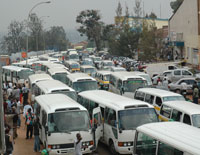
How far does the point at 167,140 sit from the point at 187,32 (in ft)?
147

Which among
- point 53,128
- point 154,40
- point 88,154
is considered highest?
point 154,40

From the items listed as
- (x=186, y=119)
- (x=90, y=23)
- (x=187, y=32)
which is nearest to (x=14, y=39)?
(x=90, y=23)

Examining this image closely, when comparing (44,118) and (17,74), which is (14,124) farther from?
(17,74)

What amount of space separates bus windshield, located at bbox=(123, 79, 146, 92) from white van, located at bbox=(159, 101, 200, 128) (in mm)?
Answer: 7177

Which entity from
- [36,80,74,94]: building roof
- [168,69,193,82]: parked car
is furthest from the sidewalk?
[168,69,193,82]: parked car

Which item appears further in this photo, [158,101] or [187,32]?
[187,32]

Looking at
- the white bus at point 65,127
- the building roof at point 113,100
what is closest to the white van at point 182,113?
the building roof at point 113,100

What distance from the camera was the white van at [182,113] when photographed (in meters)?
15.4

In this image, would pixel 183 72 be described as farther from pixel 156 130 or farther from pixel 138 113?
pixel 156 130

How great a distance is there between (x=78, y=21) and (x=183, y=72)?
8288cm

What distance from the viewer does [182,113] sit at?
16125 millimetres

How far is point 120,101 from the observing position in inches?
638

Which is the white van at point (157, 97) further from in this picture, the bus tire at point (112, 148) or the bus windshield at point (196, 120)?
the bus tire at point (112, 148)

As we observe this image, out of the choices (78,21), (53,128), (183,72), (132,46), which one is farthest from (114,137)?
(78,21)
